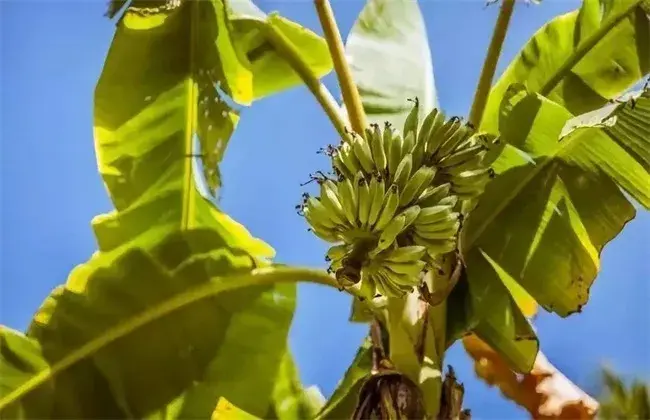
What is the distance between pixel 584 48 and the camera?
49.2 inches

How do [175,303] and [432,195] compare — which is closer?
[432,195]

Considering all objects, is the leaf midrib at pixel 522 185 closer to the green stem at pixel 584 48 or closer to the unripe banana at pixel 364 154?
the green stem at pixel 584 48

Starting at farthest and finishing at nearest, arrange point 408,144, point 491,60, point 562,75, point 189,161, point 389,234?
point 189,161 → point 562,75 → point 491,60 → point 408,144 → point 389,234

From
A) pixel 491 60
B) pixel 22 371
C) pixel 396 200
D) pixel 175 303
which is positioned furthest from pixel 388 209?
pixel 22 371

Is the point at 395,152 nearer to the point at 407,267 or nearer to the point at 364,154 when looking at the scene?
the point at 364,154

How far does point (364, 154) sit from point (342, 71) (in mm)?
288

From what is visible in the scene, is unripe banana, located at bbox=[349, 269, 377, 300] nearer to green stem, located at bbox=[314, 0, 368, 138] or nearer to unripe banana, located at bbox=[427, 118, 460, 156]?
unripe banana, located at bbox=[427, 118, 460, 156]

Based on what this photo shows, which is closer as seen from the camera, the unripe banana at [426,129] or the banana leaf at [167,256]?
the unripe banana at [426,129]

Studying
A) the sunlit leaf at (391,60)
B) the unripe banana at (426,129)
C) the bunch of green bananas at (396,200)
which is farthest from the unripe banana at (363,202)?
the sunlit leaf at (391,60)

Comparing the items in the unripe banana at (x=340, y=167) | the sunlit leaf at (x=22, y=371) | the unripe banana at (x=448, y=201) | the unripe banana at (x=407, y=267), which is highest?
the unripe banana at (x=340, y=167)

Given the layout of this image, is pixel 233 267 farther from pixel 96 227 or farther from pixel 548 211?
pixel 548 211

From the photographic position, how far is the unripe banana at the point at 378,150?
3.13ft

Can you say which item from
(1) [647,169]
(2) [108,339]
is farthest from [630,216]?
(2) [108,339]

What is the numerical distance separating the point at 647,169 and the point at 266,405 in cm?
76
